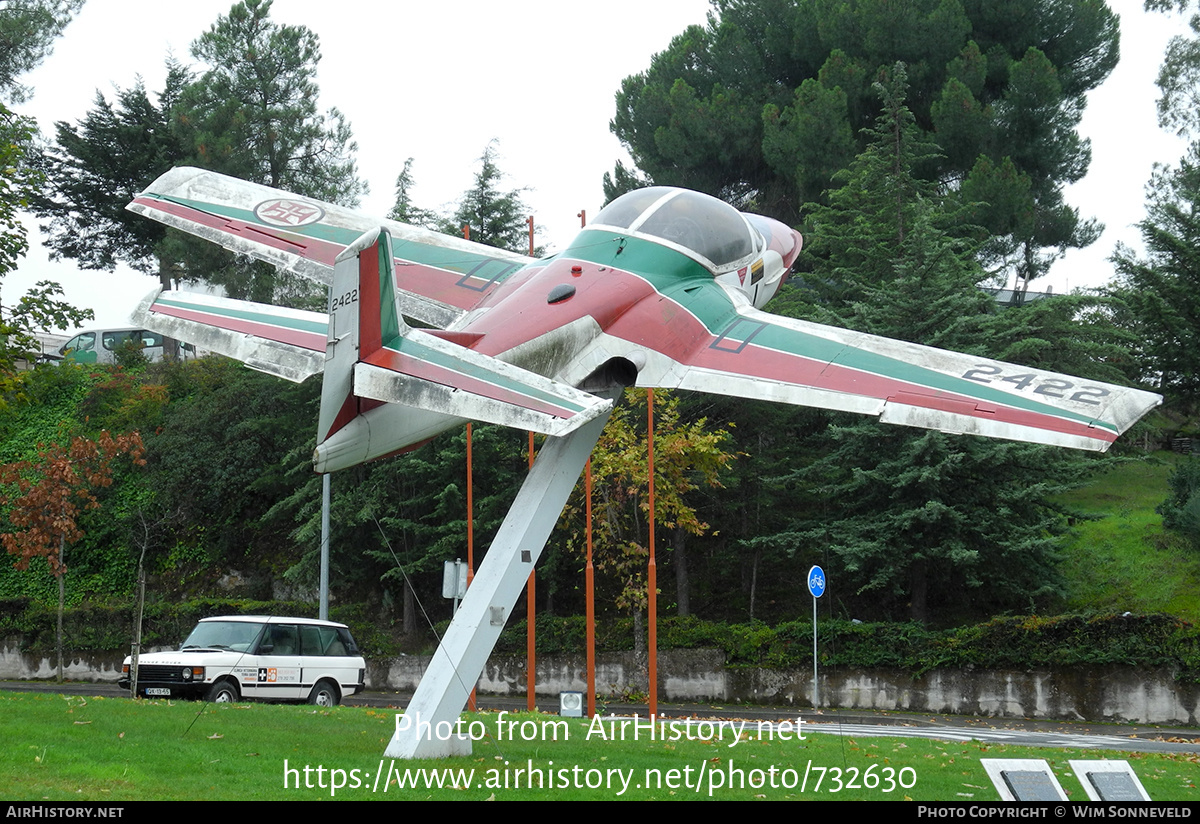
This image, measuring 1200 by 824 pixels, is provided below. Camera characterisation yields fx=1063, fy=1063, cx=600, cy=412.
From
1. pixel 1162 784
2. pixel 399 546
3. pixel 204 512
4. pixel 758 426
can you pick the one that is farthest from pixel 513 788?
pixel 204 512

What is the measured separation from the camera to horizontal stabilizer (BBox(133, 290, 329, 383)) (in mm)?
10594

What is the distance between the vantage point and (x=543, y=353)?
11102mm

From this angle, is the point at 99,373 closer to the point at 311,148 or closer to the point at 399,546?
the point at 311,148

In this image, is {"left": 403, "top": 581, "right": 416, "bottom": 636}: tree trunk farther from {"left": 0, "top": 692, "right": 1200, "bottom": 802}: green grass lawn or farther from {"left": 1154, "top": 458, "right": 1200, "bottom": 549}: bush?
{"left": 1154, "top": 458, "right": 1200, "bottom": 549}: bush

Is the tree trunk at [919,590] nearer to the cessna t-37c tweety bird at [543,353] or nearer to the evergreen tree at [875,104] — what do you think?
the cessna t-37c tweety bird at [543,353]

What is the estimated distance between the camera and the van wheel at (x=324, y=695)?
67.0 feet

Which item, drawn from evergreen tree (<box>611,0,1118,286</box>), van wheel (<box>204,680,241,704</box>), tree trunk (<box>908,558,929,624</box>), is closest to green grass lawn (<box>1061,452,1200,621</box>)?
Result: tree trunk (<box>908,558,929,624</box>)

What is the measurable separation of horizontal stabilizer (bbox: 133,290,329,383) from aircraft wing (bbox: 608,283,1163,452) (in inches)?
126

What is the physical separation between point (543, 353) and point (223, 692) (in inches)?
428

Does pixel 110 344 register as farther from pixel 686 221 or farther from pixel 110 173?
pixel 686 221

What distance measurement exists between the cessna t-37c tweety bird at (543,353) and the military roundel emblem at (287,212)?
0.06 meters

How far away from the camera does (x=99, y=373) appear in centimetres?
4766

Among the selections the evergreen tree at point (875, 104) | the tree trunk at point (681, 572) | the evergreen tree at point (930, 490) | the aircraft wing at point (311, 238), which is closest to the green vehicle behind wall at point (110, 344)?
the evergreen tree at point (875, 104)
